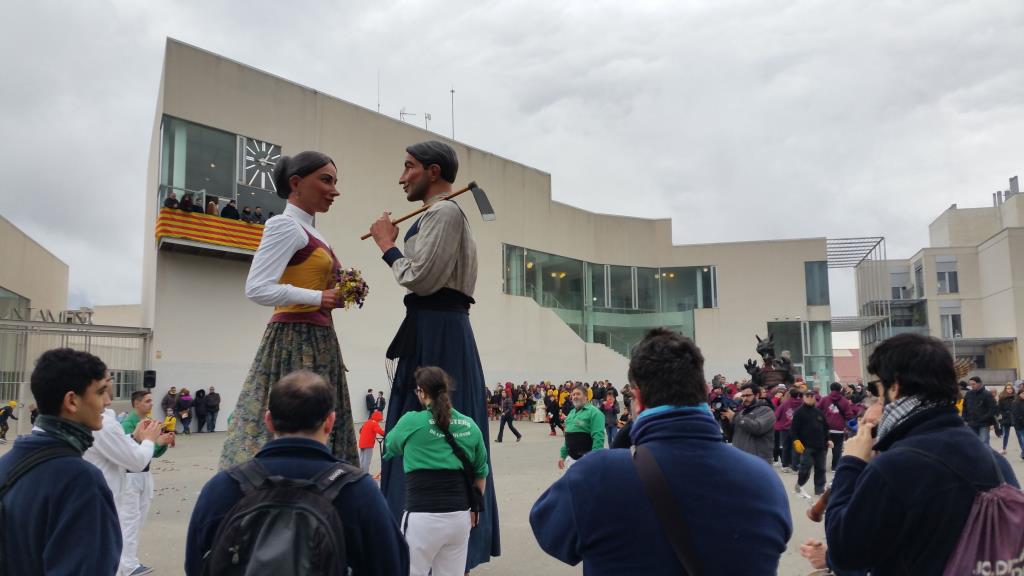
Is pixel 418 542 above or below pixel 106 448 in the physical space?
below

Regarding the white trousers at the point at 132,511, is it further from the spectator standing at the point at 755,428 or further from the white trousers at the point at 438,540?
the spectator standing at the point at 755,428

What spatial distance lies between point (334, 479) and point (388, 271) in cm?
2682

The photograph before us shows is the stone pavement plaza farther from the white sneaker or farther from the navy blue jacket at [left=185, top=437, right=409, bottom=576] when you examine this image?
the navy blue jacket at [left=185, top=437, right=409, bottom=576]

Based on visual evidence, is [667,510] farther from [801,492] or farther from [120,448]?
[801,492]

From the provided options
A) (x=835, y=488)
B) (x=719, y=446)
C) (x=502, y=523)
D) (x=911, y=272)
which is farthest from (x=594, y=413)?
(x=911, y=272)

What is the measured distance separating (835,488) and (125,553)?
5322mm

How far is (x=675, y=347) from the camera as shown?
2.29 metres

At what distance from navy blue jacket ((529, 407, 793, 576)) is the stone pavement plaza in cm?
372

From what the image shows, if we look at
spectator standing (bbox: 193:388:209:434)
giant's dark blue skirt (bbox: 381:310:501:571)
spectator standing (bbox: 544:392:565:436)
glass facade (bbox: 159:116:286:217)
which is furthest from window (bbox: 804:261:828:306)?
giant's dark blue skirt (bbox: 381:310:501:571)

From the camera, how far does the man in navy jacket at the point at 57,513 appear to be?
2.24 metres

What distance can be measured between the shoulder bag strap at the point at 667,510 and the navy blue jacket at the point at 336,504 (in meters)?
0.76

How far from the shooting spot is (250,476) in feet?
6.64

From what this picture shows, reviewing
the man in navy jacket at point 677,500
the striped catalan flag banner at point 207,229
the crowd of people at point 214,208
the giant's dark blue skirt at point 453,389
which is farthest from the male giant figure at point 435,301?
the striped catalan flag banner at point 207,229

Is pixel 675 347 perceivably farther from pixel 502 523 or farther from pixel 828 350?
pixel 828 350
